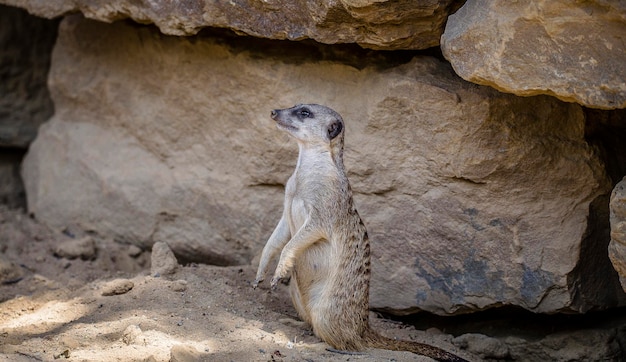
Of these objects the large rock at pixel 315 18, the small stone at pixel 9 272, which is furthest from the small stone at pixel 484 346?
the small stone at pixel 9 272

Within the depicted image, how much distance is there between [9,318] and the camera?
389 centimetres

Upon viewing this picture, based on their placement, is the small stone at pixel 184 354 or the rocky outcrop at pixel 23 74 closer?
the small stone at pixel 184 354

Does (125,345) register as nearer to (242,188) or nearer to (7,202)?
(242,188)

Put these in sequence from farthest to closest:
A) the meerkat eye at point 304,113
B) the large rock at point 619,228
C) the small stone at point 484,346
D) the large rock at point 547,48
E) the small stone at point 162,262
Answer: the small stone at point 162,262
the small stone at point 484,346
the meerkat eye at point 304,113
the large rock at point 619,228
the large rock at point 547,48

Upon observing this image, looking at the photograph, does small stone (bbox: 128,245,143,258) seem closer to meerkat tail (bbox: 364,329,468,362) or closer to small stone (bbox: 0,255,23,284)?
small stone (bbox: 0,255,23,284)

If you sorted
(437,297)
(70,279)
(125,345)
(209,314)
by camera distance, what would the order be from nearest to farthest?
1. (125,345)
2. (209,314)
3. (437,297)
4. (70,279)

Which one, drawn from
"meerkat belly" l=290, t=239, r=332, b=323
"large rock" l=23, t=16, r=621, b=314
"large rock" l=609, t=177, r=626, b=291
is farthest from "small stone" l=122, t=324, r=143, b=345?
"large rock" l=609, t=177, r=626, b=291

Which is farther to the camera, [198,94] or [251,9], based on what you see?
[198,94]

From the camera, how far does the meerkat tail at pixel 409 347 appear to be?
361cm

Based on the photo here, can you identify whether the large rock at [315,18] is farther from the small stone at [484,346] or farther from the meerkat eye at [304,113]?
the small stone at [484,346]

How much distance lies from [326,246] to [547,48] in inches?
51.9

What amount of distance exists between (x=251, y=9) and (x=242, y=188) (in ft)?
3.55

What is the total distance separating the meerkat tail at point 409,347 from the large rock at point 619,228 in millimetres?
792

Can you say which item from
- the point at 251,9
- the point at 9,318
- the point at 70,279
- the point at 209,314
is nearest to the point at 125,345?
the point at 209,314
